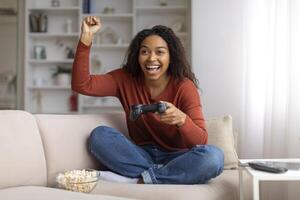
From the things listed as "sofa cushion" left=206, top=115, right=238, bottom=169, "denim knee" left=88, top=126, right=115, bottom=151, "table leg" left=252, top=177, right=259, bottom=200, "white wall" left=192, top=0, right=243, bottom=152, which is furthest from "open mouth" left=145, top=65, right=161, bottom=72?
"white wall" left=192, top=0, right=243, bottom=152

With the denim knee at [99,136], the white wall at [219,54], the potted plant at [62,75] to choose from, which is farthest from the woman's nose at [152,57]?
A: the potted plant at [62,75]

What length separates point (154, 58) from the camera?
6.05ft

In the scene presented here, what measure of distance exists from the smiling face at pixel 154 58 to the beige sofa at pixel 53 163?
13.8 inches

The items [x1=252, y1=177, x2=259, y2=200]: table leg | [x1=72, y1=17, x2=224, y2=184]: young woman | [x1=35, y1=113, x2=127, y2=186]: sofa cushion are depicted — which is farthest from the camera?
[x1=35, y1=113, x2=127, y2=186]: sofa cushion

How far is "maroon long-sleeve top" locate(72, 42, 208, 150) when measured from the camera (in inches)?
69.6

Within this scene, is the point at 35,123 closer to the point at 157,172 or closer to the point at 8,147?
the point at 8,147

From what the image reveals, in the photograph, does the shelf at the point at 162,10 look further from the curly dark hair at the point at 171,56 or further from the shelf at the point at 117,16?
the curly dark hair at the point at 171,56

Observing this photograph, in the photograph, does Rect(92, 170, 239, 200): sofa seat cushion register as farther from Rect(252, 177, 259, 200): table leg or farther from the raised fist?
the raised fist

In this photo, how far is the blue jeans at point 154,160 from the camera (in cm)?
157

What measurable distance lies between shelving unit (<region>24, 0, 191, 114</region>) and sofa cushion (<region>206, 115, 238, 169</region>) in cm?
202

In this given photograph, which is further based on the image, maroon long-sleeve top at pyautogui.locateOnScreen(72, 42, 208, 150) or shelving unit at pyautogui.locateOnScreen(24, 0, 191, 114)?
shelving unit at pyautogui.locateOnScreen(24, 0, 191, 114)

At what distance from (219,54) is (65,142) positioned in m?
1.43

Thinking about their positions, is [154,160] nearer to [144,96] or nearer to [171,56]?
[144,96]

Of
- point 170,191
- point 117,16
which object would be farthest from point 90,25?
point 117,16
